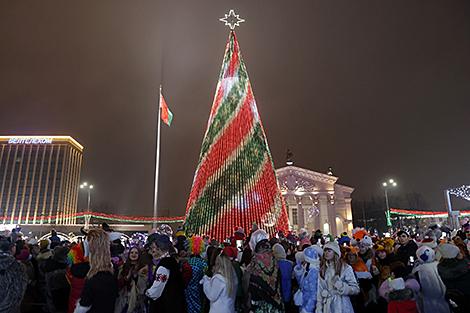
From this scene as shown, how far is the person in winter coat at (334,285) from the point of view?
507 centimetres

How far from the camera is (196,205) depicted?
13773 millimetres

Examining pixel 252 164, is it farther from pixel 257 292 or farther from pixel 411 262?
pixel 257 292

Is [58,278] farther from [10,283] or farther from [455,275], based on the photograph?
[455,275]

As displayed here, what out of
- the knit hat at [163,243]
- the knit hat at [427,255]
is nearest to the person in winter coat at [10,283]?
the knit hat at [163,243]

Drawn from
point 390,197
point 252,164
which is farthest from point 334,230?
point 252,164

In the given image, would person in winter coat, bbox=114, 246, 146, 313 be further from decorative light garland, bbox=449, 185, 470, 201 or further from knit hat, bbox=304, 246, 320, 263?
→ decorative light garland, bbox=449, 185, 470, 201

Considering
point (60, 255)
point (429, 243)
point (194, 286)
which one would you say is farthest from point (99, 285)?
point (429, 243)

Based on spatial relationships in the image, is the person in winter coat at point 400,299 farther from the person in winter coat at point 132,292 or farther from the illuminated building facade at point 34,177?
the illuminated building facade at point 34,177

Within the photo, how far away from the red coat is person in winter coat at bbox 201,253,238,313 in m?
2.50

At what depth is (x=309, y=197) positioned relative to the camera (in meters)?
55.3

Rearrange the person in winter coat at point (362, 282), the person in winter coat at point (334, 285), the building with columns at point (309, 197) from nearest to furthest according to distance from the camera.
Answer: the person in winter coat at point (334, 285)
the person in winter coat at point (362, 282)
the building with columns at point (309, 197)

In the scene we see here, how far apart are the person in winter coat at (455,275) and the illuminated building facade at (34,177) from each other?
10941 cm

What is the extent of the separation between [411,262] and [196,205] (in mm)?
8474

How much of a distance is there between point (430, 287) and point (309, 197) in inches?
2005
